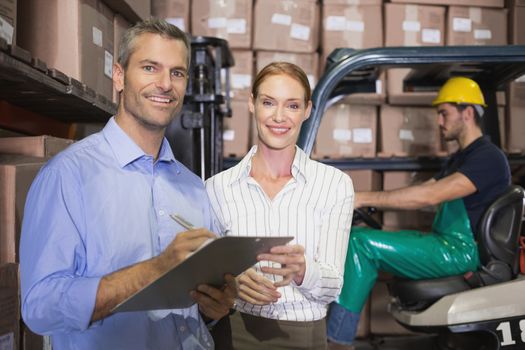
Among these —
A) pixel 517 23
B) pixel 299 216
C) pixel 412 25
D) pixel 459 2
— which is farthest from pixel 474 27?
pixel 299 216

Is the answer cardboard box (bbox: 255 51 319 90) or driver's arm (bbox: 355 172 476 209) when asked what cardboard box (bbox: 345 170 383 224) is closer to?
cardboard box (bbox: 255 51 319 90)

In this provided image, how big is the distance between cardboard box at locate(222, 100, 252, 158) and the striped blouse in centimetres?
255

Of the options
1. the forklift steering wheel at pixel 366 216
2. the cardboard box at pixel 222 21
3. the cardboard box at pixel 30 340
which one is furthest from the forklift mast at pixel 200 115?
the cardboard box at pixel 30 340

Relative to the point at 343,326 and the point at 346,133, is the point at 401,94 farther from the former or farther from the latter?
the point at 343,326

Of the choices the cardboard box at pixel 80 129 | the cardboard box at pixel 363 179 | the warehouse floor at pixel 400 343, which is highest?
the cardboard box at pixel 80 129

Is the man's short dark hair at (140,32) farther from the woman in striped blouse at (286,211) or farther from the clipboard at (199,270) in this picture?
the clipboard at (199,270)

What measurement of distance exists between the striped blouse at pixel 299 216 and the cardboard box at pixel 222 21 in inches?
108

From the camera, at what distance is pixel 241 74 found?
448 centimetres

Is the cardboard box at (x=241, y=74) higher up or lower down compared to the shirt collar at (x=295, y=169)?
higher up

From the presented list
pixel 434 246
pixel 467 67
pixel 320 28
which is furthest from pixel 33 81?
pixel 320 28

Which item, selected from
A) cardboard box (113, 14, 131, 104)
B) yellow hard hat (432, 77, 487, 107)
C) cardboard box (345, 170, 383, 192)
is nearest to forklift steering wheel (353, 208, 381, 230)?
yellow hard hat (432, 77, 487, 107)

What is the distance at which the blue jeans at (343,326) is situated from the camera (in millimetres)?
3238

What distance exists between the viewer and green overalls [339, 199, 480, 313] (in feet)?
10.7

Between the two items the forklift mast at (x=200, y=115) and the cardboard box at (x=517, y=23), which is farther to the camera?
the cardboard box at (x=517, y=23)
